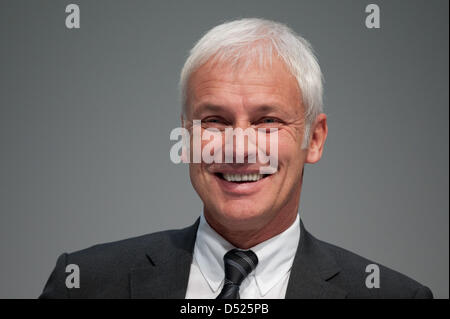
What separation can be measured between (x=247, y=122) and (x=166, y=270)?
0.73 m

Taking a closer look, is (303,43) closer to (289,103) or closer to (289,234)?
(289,103)

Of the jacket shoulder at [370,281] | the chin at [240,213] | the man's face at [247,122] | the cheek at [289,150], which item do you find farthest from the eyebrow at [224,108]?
the jacket shoulder at [370,281]

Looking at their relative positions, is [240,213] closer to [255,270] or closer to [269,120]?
[255,270]

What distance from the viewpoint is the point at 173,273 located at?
8.04ft

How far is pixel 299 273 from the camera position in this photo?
2400 millimetres

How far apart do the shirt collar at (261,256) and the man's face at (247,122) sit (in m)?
0.11

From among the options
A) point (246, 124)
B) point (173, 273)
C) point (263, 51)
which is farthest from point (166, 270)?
point (263, 51)

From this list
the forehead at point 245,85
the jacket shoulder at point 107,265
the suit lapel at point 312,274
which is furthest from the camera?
the jacket shoulder at point 107,265

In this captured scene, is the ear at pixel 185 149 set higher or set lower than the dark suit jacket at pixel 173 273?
higher

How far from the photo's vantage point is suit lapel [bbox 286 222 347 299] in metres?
2.36

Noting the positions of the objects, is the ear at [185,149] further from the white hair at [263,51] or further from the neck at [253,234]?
the neck at [253,234]

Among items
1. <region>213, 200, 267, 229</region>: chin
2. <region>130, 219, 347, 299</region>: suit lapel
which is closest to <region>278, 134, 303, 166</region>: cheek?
<region>213, 200, 267, 229</region>: chin

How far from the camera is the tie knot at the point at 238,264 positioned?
7.70 ft
